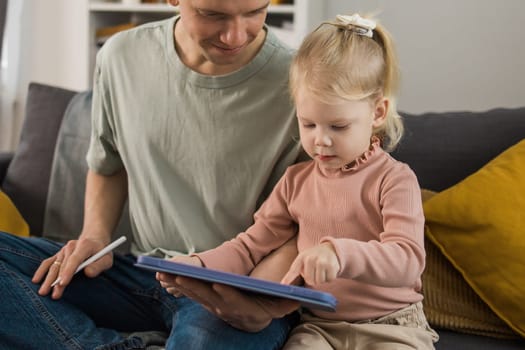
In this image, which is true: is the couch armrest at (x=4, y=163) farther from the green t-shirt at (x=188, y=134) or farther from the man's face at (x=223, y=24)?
the man's face at (x=223, y=24)

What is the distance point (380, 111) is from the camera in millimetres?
1413

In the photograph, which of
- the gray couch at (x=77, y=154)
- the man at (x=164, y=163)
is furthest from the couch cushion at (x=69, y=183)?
the man at (x=164, y=163)

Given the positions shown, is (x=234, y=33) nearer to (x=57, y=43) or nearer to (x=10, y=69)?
(x=57, y=43)

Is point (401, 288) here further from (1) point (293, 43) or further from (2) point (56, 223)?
(1) point (293, 43)

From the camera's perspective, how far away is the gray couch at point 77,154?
179 cm

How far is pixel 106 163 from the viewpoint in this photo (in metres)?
1.75

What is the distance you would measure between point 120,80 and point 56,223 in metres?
0.53

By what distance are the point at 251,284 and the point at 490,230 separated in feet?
2.09

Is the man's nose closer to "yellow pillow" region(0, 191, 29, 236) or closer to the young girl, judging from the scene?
the young girl

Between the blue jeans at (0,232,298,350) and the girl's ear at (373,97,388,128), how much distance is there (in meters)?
0.40

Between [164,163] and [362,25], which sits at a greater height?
[362,25]

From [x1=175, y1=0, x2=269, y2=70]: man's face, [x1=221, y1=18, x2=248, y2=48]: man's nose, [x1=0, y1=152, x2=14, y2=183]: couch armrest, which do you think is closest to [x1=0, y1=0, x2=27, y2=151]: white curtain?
[x1=0, y1=152, x2=14, y2=183]: couch armrest

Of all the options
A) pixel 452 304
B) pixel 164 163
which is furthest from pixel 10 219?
pixel 452 304

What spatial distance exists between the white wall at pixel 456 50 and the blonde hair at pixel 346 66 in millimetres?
1040
